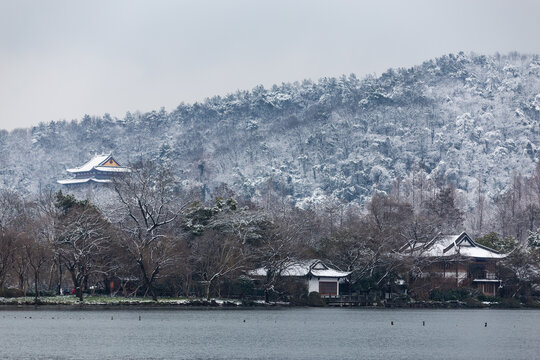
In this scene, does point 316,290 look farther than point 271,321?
Yes

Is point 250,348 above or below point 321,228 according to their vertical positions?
below

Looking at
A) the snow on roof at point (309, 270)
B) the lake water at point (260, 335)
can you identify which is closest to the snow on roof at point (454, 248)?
the snow on roof at point (309, 270)

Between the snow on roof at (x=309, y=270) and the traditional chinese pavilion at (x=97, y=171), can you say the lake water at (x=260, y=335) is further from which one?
the traditional chinese pavilion at (x=97, y=171)

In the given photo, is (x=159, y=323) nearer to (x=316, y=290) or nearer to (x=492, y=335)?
(x=492, y=335)

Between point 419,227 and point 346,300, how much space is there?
9.81 metres

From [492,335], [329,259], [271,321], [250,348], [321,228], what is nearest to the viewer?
[250,348]

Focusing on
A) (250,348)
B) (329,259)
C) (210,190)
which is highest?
(210,190)

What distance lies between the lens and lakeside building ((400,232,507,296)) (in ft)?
289

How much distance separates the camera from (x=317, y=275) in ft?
279

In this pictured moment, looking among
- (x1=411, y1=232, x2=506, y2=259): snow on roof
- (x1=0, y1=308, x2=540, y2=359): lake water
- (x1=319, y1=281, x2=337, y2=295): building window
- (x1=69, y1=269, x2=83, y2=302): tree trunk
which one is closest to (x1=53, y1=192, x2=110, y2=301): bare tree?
(x1=69, y1=269, x2=83, y2=302): tree trunk

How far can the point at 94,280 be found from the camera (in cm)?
8212

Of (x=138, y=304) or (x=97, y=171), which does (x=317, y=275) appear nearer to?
(x=138, y=304)

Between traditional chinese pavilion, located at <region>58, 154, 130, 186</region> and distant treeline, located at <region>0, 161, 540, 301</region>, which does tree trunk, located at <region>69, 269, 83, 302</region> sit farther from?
traditional chinese pavilion, located at <region>58, 154, 130, 186</region>

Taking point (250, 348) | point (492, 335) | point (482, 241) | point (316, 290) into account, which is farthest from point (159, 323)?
point (482, 241)
